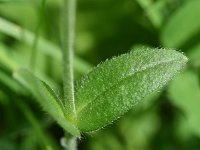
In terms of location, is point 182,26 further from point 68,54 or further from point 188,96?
point 68,54

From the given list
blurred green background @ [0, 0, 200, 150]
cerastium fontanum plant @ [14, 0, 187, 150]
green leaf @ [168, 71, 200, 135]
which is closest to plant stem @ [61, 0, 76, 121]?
cerastium fontanum plant @ [14, 0, 187, 150]

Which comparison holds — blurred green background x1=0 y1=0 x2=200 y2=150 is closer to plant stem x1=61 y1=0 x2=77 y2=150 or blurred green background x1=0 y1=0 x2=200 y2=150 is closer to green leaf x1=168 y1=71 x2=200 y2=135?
green leaf x1=168 y1=71 x2=200 y2=135

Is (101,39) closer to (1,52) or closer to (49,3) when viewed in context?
(49,3)

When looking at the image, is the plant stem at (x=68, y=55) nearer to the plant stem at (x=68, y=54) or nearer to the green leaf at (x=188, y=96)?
the plant stem at (x=68, y=54)

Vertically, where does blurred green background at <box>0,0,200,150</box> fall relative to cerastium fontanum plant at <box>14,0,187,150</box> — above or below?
below

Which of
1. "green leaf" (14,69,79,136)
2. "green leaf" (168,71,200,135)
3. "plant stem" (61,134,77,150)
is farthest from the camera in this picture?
"green leaf" (168,71,200,135)

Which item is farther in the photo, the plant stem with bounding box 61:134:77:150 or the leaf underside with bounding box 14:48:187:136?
the plant stem with bounding box 61:134:77:150

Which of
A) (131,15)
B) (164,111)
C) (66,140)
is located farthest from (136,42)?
(66,140)

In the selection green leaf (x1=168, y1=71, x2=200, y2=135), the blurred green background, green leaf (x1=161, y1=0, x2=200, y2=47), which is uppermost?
green leaf (x1=161, y1=0, x2=200, y2=47)

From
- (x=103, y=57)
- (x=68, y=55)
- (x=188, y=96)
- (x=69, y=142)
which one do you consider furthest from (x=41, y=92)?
(x=103, y=57)
